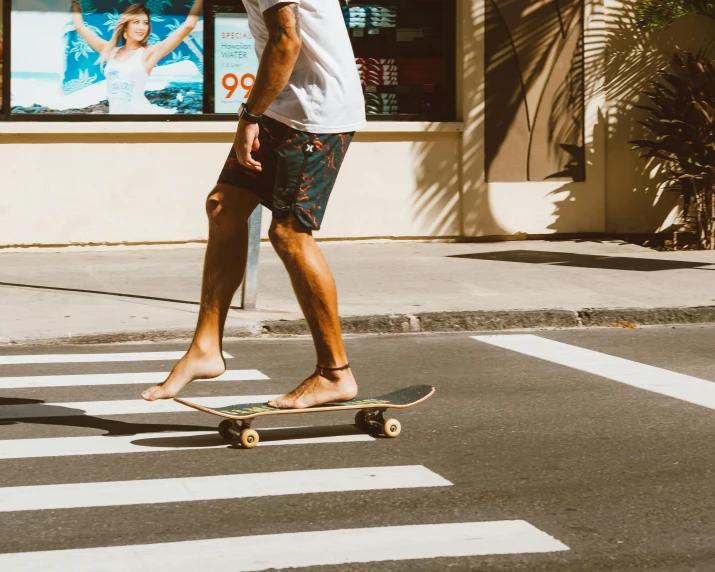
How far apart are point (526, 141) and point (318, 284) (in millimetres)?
8458

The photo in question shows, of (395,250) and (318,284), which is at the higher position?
(318,284)

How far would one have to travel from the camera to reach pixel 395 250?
499 inches

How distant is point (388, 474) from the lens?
15.8 feet

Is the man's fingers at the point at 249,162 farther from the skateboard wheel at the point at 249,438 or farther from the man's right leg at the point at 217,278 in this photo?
the skateboard wheel at the point at 249,438

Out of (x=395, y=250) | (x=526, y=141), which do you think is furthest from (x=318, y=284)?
(x=526, y=141)

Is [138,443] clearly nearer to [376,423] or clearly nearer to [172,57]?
[376,423]

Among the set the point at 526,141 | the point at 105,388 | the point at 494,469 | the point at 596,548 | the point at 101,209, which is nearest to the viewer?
the point at 596,548

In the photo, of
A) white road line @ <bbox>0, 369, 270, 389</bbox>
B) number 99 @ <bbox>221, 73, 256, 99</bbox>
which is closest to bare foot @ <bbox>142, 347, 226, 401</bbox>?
white road line @ <bbox>0, 369, 270, 389</bbox>

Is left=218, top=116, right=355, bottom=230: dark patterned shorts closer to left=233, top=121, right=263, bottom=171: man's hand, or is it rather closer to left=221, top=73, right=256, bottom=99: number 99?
left=233, top=121, right=263, bottom=171: man's hand

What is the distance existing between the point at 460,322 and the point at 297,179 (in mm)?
3759

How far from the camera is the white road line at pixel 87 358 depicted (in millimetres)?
7477

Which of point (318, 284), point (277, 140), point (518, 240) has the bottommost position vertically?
point (518, 240)

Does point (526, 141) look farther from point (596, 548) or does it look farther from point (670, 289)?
point (596, 548)

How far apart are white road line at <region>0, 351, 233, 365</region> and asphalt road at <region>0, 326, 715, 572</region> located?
5.3 inches
